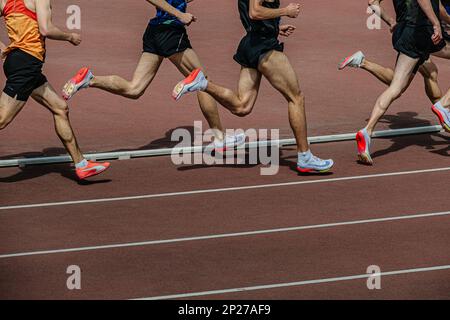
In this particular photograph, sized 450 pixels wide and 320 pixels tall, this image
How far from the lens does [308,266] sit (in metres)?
10.3

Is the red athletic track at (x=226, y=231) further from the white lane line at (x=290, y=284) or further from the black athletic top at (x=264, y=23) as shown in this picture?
the black athletic top at (x=264, y=23)

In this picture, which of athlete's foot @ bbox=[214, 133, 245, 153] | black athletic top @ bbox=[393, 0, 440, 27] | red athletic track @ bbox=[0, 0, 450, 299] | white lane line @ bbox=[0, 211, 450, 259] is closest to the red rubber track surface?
red athletic track @ bbox=[0, 0, 450, 299]

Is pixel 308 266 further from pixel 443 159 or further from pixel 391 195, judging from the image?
pixel 443 159

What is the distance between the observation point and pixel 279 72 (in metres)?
13.0

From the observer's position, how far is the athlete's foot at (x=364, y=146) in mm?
13617

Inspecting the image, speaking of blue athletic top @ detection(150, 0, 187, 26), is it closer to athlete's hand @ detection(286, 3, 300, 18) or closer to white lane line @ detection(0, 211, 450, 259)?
athlete's hand @ detection(286, 3, 300, 18)

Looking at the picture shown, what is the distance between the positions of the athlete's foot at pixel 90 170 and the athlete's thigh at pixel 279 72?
2037 millimetres

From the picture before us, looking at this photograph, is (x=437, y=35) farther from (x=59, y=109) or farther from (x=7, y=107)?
(x=7, y=107)

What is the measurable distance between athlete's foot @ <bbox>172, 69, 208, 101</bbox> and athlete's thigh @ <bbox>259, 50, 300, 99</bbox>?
694mm

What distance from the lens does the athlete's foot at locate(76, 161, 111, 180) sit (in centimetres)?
1289

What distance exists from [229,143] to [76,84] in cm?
235

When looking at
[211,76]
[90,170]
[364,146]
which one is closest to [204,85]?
[90,170]
